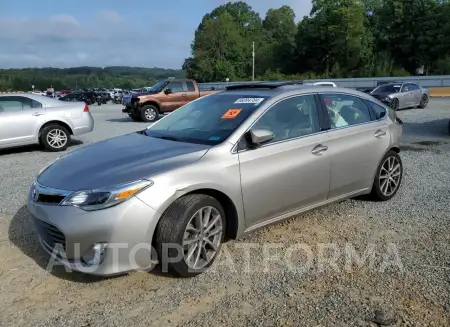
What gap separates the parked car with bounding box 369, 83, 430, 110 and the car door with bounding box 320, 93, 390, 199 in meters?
15.0

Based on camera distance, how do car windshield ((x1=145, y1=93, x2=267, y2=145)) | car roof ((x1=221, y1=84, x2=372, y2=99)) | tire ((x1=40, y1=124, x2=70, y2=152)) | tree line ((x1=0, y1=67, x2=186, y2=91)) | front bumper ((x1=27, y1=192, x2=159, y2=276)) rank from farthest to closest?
1. tree line ((x1=0, y1=67, x2=186, y2=91))
2. tire ((x1=40, y1=124, x2=70, y2=152))
3. car roof ((x1=221, y1=84, x2=372, y2=99))
4. car windshield ((x1=145, y1=93, x2=267, y2=145))
5. front bumper ((x1=27, y1=192, x2=159, y2=276))

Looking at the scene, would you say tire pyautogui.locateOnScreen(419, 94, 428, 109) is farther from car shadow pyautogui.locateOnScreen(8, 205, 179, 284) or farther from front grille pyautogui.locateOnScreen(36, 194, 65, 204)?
front grille pyautogui.locateOnScreen(36, 194, 65, 204)

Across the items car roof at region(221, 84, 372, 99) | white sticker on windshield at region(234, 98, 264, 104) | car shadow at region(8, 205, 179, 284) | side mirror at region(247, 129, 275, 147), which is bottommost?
car shadow at region(8, 205, 179, 284)

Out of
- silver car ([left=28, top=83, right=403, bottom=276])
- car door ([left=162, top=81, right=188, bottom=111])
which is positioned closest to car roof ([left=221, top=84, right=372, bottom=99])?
silver car ([left=28, top=83, right=403, bottom=276])

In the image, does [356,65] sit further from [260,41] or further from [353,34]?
[260,41]

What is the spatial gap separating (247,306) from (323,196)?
1755 mm

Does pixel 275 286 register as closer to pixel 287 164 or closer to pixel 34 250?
pixel 287 164

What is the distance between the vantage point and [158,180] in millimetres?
3219

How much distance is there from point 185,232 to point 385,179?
9.77 ft

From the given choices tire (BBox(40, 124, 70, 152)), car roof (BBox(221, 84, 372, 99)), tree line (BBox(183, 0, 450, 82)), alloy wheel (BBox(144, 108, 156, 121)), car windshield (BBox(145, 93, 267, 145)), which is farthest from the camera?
tree line (BBox(183, 0, 450, 82))

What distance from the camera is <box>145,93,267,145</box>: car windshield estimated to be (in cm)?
394

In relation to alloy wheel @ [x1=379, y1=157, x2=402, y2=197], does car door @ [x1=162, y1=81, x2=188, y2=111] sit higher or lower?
higher

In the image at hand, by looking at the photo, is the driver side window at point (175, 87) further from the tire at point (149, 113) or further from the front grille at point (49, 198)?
the front grille at point (49, 198)

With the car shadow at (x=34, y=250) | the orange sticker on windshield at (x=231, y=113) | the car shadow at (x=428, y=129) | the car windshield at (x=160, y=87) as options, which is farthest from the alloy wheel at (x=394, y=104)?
the car shadow at (x=34, y=250)
